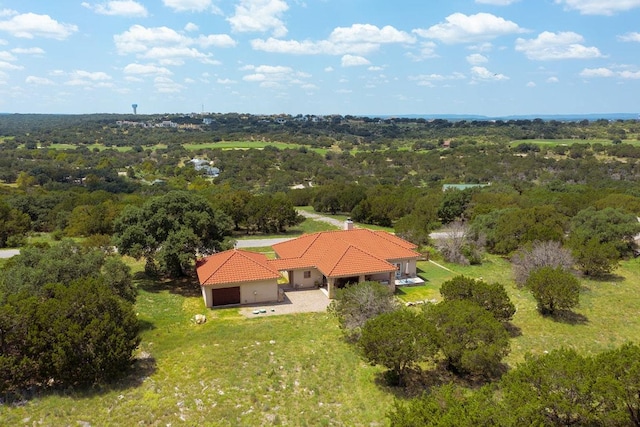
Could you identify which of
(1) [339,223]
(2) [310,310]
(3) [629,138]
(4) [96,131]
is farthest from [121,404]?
(4) [96,131]

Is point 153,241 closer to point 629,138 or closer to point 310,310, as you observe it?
point 310,310

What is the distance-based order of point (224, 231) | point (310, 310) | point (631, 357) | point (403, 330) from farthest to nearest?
1. point (224, 231)
2. point (310, 310)
3. point (403, 330)
4. point (631, 357)

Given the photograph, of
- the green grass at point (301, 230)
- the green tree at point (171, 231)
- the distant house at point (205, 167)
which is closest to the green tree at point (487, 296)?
the green tree at point (171, 231)

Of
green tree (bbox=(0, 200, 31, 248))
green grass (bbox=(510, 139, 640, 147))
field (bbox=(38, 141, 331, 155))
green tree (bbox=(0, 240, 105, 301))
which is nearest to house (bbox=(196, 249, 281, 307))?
green tree (bbox=(0, 240, 105, 301))

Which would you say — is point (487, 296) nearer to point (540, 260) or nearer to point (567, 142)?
point (540, 260)

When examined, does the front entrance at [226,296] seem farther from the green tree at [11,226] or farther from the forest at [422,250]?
the green tree at [11,226]
